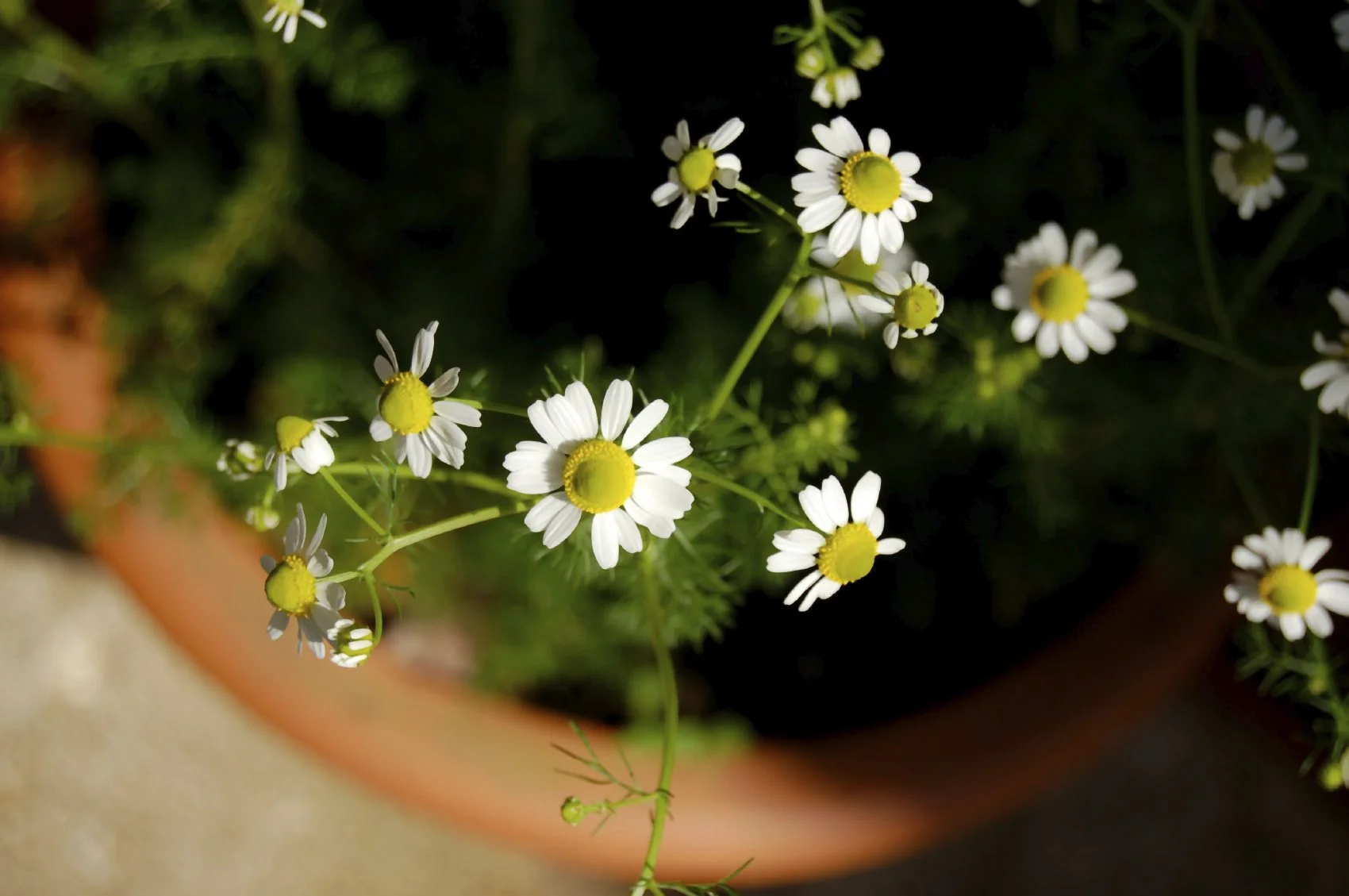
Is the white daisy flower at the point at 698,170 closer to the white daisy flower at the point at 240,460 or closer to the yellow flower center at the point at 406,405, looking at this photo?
the yellow flower center at the point at 406,405

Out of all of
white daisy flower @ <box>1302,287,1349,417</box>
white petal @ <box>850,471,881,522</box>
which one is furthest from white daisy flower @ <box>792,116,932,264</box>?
white daisy flower @ <box>1302,287,1349,417</box>

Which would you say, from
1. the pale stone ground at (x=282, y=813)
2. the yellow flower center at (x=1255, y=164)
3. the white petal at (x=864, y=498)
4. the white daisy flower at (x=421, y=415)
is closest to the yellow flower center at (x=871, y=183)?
the white petal at (x=864, y=498)

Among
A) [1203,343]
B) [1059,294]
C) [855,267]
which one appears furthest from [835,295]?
[1203,343]

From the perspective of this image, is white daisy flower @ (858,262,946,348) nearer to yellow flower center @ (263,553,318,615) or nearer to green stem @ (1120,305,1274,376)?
green stem @ (1120,305,1274,376)

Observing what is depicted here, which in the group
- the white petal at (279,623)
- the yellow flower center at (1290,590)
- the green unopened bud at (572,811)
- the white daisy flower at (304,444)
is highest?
the yellow flower center at (1290,590)

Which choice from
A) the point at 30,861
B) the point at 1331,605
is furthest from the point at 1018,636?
the point at 30,861

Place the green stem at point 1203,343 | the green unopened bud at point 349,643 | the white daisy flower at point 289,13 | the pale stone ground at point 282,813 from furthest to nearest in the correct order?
1. the pale stone ground at point 282,813
2. the green stem at point 1203,343
3. the white daisy flower at point 289,13
4. the green unopened bud at point 349,643
